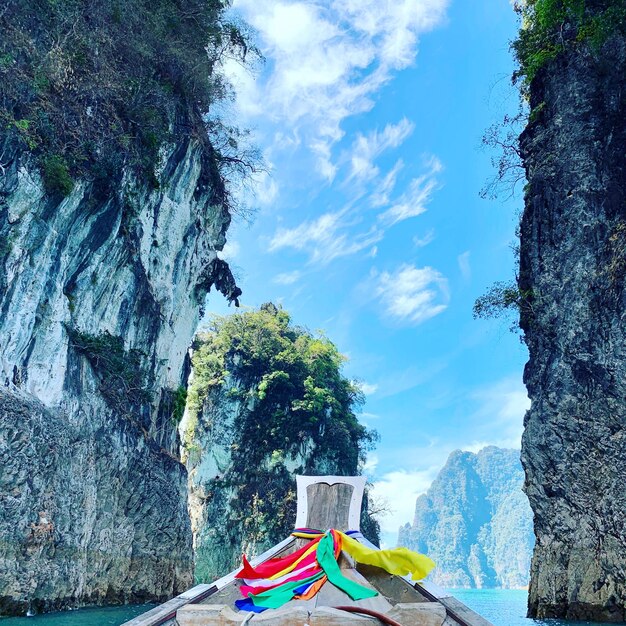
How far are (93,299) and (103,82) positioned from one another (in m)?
6.34

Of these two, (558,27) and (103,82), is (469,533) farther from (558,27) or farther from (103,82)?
(103,82)

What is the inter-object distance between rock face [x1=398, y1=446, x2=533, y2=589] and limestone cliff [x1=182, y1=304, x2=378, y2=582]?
13986cm

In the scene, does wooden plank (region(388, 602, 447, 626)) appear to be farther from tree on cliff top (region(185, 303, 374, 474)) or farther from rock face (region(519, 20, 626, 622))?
tree on cliff top (region(185, 303, 374, 474))

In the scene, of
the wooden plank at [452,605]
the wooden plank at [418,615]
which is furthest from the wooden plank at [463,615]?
the wooden plank at [418,615]

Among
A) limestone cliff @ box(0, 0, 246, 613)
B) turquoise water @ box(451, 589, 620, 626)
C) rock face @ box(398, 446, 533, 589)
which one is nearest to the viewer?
limestone cliff @ box(0, 0, 246, 613)

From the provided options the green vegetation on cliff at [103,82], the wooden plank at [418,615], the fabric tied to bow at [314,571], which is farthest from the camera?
the green vegetation on cliff at [103,82]

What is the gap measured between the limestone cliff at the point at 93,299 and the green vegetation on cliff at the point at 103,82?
0.18ft

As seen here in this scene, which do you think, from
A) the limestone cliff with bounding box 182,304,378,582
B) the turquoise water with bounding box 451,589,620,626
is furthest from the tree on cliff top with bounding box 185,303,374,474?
the turquoise water with bounding box 451,589,620,626

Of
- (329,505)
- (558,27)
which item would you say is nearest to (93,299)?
(329,505)

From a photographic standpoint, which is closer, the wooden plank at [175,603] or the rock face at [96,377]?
the wooden plank at [175,603]

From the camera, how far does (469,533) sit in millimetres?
179125

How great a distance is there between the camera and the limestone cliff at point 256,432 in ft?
106

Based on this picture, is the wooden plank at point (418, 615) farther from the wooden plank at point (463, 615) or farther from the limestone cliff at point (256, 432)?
the limestone cliff at point (256, 432)

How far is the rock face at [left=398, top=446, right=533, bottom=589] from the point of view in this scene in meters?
164
